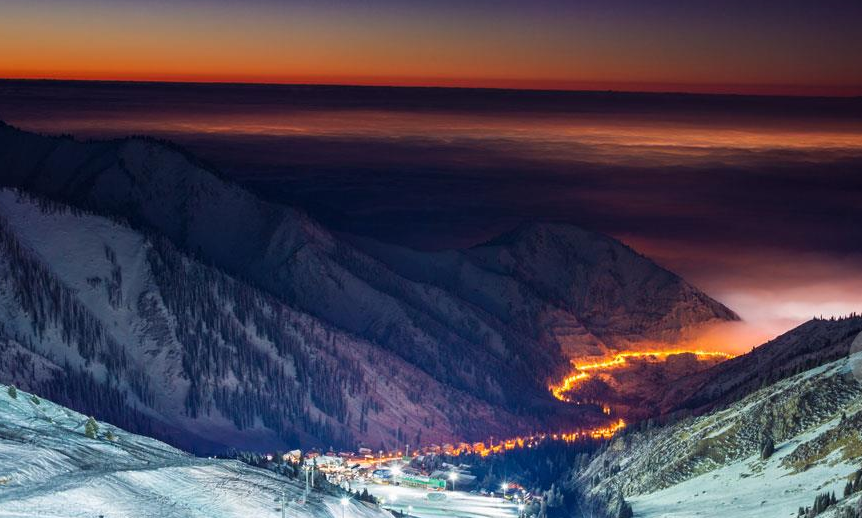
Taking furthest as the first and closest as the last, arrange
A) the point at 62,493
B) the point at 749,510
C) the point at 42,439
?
the point at 749,510 → the point at 42,439 → the point at 62,493

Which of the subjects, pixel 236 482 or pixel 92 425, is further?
pixel 92 425

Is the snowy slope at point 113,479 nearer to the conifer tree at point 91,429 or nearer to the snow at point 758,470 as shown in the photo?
the conifer tree at point 91,429

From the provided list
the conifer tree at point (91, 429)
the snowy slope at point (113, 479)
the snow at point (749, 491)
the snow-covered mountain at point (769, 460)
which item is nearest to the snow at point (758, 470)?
the snow at point (749, 491)

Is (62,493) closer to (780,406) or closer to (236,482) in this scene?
(236,482)

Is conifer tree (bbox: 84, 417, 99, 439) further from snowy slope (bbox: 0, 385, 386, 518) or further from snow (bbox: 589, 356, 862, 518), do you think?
snow (bbox: 589, 356, 862, 518)

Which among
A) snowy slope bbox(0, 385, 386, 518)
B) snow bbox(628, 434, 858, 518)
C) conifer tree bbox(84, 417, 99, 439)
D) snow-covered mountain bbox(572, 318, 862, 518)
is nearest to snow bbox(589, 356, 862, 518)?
snow bbox(628, 434, 858, 518)

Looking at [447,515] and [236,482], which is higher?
[236,482]

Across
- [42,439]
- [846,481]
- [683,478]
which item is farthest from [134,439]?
[846,481]
